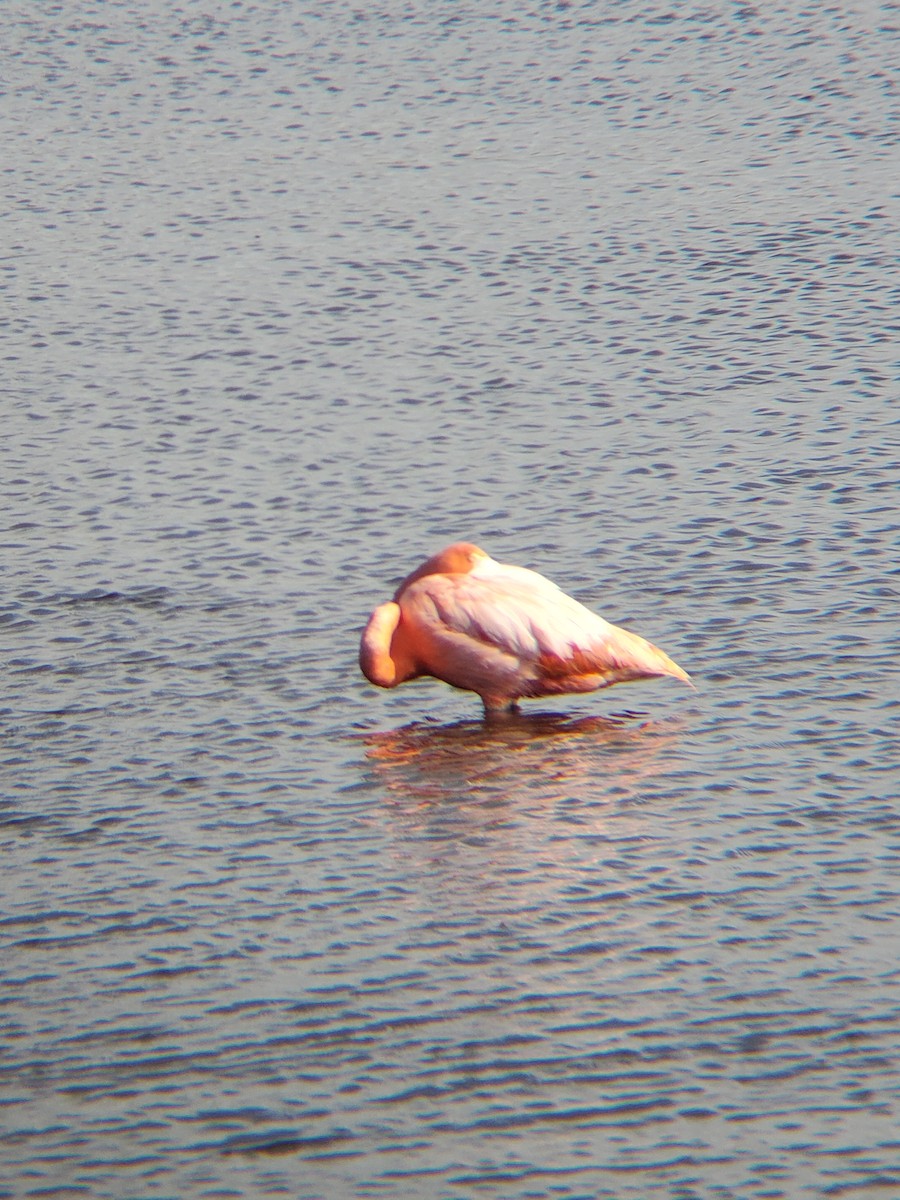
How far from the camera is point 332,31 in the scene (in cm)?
2700

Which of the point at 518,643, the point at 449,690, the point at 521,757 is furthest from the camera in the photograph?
the point at 449,690

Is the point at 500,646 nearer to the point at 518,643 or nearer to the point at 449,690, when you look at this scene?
the point at 518,643

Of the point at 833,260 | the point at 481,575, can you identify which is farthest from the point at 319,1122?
the point at 833,260

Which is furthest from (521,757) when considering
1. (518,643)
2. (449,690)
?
(449,690)

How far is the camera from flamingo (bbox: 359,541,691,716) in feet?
30.2

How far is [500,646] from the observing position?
930 centimetres

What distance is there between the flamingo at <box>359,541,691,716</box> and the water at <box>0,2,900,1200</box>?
0.72 feet

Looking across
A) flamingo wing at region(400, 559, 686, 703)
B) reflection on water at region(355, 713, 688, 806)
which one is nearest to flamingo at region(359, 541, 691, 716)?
flamingo wing at region(400, 559, 686, 703)

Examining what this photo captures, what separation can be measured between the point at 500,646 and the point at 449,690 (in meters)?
0.68

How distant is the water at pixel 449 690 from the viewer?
6.16 m

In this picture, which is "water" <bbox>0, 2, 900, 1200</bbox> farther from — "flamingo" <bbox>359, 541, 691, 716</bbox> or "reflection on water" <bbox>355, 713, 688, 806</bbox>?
"flamingo" <bbox>359, 541, 691, 716</bbox>

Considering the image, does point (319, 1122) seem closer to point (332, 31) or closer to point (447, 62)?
point (447, 62)

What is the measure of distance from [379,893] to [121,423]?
24.3 feet

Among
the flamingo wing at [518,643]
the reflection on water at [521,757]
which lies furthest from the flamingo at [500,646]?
the reflection on water at [521,757]
